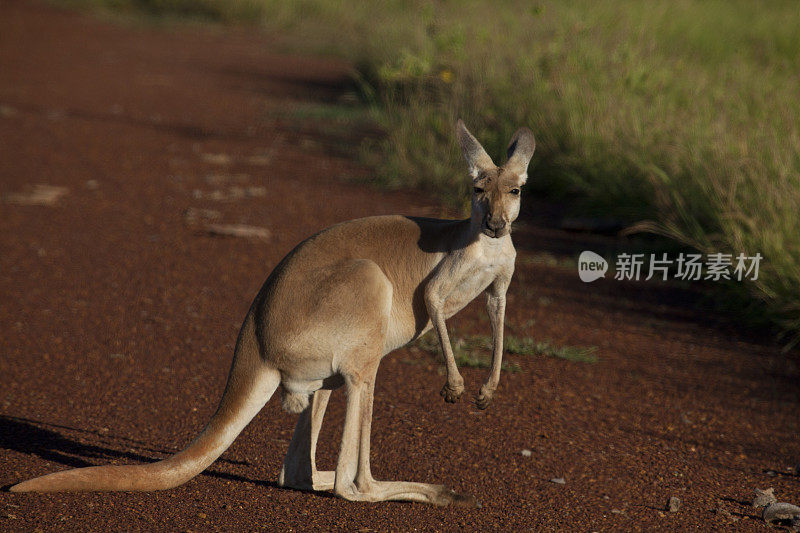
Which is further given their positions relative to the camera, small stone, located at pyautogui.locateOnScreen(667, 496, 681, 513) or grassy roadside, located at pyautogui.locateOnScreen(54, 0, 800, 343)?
grassy roadside, located at pyautogui.locateOnScreen(54, 0, 800, 343)

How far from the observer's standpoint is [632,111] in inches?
301

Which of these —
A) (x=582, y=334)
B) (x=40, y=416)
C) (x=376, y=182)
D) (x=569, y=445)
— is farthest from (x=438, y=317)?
(x=376, y=182)

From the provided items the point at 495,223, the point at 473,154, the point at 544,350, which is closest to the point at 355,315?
the point at 495,223

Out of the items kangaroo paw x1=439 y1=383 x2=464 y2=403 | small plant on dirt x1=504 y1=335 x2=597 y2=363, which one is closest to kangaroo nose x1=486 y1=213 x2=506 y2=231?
kangaroo paw x1=439 y1=383 x2=464 y2=403

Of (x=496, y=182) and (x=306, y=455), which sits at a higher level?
(x=496, y=182)

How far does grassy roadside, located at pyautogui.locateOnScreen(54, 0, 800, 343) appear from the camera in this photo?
6168 mm

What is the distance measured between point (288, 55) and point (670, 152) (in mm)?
11983

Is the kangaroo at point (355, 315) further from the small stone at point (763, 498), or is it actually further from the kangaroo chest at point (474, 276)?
the small stone at point (763, 498)

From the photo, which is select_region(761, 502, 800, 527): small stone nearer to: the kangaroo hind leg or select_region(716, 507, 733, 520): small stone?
select_region(716, 507, 733, 520): small stone

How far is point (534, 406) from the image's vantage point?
4613 mm

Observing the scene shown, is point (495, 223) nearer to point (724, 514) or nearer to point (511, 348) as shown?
point (724, 514)

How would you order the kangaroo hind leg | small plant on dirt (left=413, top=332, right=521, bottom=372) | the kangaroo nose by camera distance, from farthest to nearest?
small plant on dirt (left=413, top=332, right=521, bottom=372) → the kangaroo hind leg → the kangaroo nose

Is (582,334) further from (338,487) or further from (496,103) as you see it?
(496,103)

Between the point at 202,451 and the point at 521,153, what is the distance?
152cm
